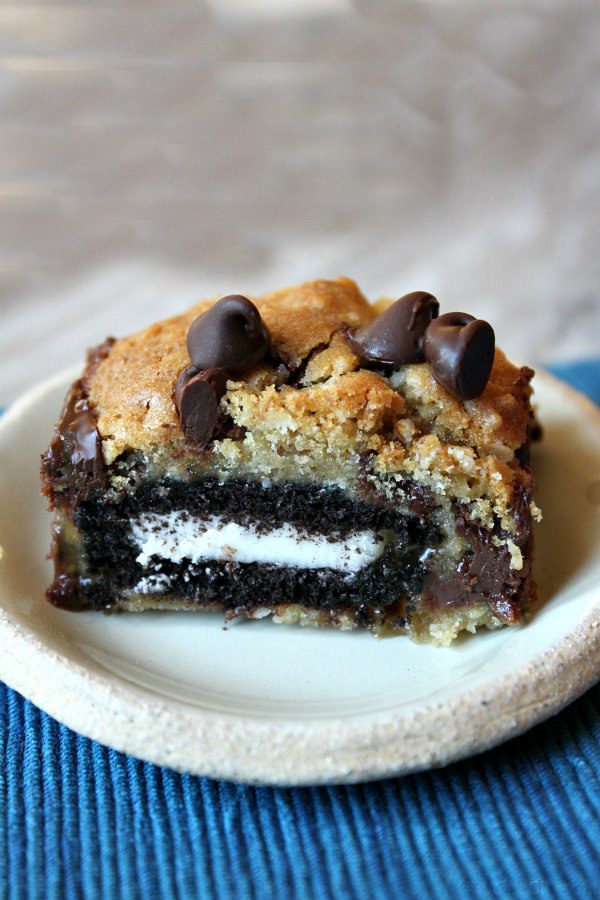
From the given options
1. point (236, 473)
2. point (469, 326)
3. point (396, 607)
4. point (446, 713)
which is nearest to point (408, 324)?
point (469, 326)

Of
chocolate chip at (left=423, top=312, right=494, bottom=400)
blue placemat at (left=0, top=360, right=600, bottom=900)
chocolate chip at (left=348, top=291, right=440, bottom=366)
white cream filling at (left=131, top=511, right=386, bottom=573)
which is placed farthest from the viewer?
white cream filling at (left=131, top=511, right=386, bottom=573)

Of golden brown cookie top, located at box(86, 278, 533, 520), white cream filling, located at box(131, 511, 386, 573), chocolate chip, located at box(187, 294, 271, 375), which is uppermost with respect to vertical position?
chocolate chip, located at box(187, 294, 271, 375)

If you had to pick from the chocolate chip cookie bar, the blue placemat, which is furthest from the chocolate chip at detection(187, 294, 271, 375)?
the blue placemat

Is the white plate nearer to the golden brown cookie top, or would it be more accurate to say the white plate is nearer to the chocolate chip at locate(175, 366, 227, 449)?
the golden brown cookie top

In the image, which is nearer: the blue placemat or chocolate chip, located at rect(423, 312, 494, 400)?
the blue placemat

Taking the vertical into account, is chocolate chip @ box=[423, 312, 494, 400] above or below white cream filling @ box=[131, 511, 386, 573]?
above

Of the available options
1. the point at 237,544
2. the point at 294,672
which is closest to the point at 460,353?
the point at 237,544

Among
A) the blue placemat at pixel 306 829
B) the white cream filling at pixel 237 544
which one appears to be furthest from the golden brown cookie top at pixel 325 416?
the blue placemat at pixel 306 829

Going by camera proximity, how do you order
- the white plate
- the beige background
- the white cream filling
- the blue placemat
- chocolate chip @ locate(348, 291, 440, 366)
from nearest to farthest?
the blue placemat < the white plate < chocolate chip @ locate(348, 291, 440, 366) < the white cream filling < the beige background
